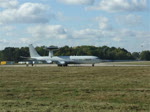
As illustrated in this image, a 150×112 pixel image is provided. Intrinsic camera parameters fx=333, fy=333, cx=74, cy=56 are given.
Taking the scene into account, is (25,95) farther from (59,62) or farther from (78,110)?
(59,62)

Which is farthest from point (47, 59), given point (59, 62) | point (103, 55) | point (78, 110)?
point (103, 55)

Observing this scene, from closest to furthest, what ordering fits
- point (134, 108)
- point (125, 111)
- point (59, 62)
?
point (125, 111) → point (134, 108) → point (59, 62)

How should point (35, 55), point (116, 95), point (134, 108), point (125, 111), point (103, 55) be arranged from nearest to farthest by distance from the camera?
point (125, 111), point (134, 108), point (116, 95), point (35, 55), point (103, 55)

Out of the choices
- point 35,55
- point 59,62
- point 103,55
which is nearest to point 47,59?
point 59,62

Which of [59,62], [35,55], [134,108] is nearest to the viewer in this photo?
[134,108]

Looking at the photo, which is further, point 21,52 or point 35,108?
point 21,52

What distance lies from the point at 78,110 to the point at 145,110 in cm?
239

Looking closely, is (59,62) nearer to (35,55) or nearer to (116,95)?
(35,55)

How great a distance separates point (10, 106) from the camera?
1275 centimetres

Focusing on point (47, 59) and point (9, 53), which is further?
point (9, 53)

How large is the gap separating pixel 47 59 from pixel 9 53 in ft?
298

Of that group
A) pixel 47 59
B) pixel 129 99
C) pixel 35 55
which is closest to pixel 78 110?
pixel 129 99

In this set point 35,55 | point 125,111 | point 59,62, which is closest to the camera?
point 125,111

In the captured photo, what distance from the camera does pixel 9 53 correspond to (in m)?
176
